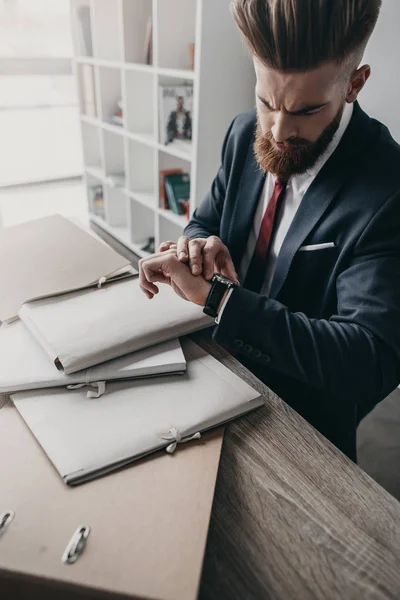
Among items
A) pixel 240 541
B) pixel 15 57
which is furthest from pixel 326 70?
pixel 15 57

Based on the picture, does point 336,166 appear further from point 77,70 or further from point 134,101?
point 77,70

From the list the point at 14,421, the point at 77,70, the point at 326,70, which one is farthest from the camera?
the point at 77,70

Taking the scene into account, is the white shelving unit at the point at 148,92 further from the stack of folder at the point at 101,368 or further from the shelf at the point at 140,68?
the stack of folder at the point at 101,368

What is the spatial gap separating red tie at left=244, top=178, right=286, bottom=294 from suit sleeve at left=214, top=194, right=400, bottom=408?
1.00ft

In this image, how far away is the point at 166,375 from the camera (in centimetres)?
73

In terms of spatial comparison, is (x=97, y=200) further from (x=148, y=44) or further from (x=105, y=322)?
(x=105, y=322)

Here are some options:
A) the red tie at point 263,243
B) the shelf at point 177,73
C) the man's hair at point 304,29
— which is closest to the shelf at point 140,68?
the shelf at point 177,73

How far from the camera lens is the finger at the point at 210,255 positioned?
2.77 ft

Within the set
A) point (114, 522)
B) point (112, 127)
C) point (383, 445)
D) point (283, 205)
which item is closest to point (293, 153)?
point (283, 205)

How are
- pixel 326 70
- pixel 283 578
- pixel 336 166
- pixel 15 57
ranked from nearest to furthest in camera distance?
1. pixel 283 578
2. pixel 326 70
3. pixel 336 166
4. pixel 15 57

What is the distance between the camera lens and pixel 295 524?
531 millimetres

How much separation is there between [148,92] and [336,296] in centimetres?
221

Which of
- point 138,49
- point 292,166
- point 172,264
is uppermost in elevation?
point 138,49

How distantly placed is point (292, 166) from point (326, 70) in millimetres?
203
